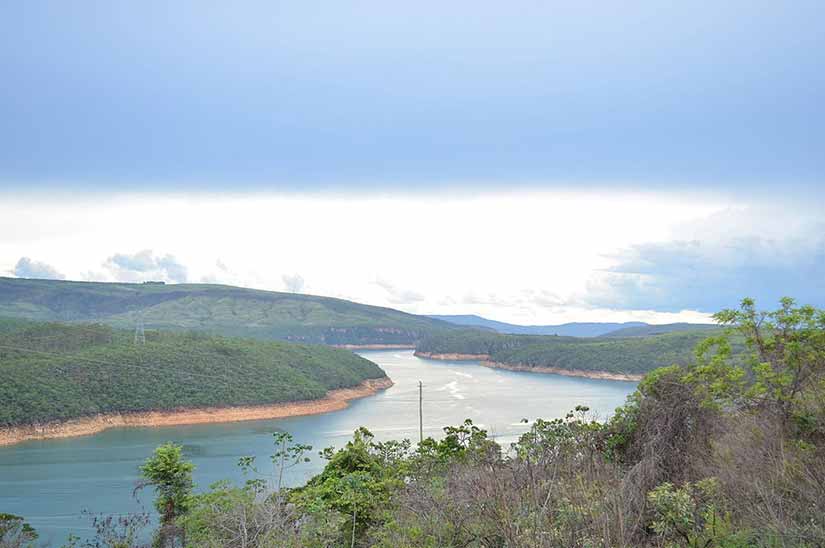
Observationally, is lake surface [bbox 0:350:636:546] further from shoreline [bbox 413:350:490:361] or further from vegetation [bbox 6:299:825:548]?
shoreline [bbox 413:350:490:361]

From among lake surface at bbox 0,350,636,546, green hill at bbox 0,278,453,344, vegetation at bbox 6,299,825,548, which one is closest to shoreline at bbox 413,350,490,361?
green hill at bbox 0,278,453,344

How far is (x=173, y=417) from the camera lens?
49.0 meters

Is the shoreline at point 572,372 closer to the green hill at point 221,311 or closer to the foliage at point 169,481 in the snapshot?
the green hill at point 221,311

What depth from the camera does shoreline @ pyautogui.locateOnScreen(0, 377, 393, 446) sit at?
135ft

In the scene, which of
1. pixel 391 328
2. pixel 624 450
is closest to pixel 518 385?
pixel 624 450

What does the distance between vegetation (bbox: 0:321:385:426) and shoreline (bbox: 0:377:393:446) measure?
1.43 feet

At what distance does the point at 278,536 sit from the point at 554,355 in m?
84.7

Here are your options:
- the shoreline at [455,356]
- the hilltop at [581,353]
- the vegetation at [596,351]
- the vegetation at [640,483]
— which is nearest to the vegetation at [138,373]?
the hilltop at [581,353]

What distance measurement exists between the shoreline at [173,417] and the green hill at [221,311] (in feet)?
271

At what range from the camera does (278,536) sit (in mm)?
9289

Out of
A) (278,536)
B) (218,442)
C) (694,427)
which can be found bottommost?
(218,442)

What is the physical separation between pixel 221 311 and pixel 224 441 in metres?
133

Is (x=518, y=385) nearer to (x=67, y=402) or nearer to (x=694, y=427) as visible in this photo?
(x=67, y=402)

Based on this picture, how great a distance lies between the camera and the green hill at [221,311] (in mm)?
148750
